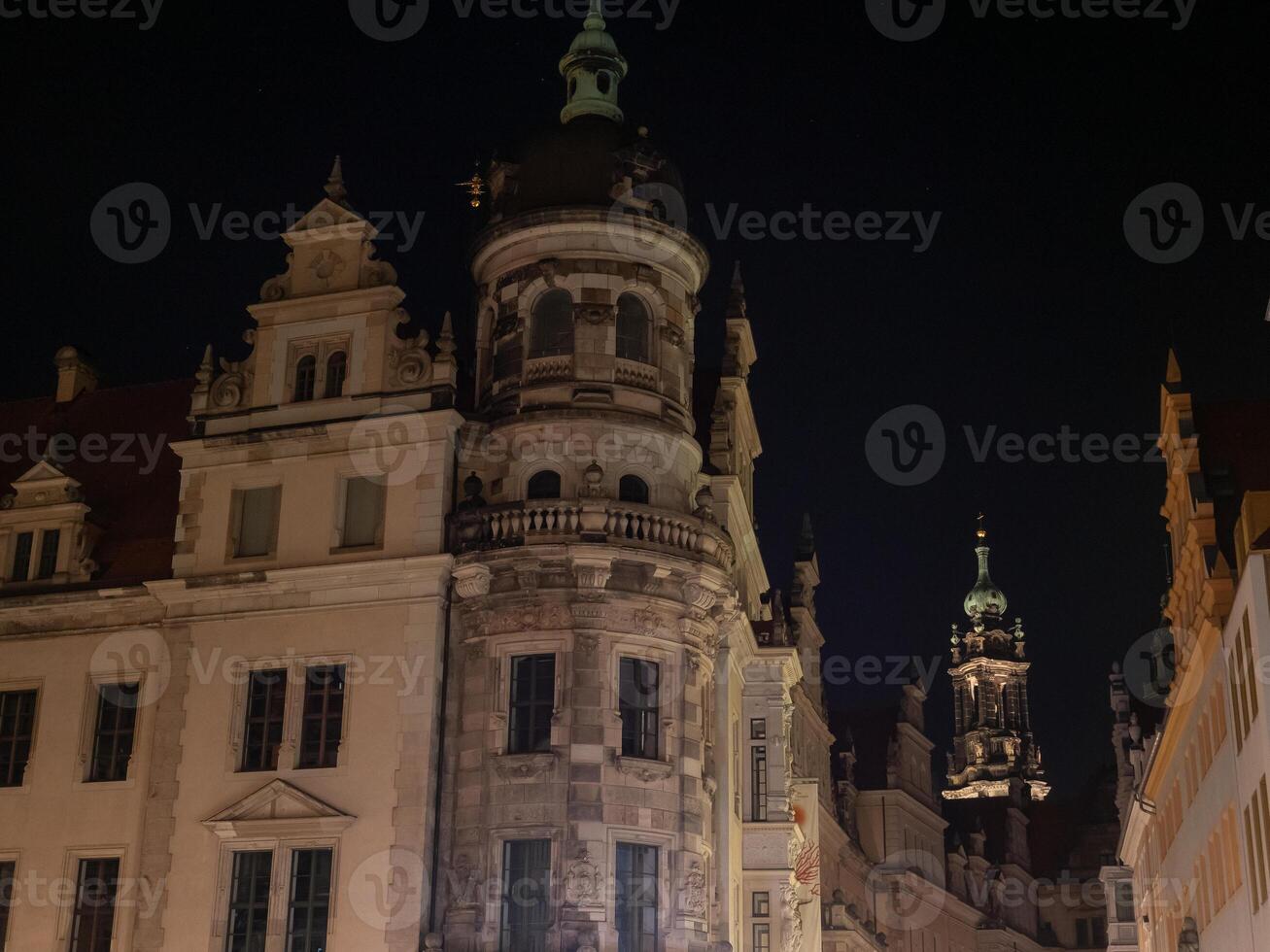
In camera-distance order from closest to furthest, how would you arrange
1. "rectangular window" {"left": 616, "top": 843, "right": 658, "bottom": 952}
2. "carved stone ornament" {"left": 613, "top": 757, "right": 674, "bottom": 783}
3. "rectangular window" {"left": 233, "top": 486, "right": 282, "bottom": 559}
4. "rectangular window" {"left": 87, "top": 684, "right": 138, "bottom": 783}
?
"rectangular window" {"left": 616, "top": 843, "right": 658, "bottom": 952}
"carved stone ornament" {"left": 613, "top": 757, "right": 674, "bottom": 783}
"rectangular window" {"left": 87, "top": 684, "right": 138, "bottom": 783}
"rectangular window" {"left": 233, "top": 486, "right": 282, "bottom": 559}

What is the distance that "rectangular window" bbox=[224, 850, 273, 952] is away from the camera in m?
37.2

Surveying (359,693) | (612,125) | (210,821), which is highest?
(612,125)

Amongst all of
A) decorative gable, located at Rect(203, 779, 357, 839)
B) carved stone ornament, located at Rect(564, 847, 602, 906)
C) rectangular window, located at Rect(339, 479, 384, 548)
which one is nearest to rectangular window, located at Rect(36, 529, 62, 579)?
rectangular window, located at Rect(339, 479, 384, 548)

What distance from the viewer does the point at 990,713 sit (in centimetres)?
13225

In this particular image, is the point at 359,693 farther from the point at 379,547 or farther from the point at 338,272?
the point at 338,272

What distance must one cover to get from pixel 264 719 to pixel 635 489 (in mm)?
9412

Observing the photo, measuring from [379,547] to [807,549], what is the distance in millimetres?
28624

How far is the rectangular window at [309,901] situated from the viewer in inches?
1442

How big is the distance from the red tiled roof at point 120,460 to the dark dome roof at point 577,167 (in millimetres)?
10173

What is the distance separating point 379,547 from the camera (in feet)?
129

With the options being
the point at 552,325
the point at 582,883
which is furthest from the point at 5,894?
the point at 552,325

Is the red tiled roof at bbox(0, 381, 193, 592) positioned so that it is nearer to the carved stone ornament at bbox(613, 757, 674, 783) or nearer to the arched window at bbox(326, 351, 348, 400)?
the arched window at bbox(326, 351, 348, 400)

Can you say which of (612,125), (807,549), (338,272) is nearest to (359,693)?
(338,272)

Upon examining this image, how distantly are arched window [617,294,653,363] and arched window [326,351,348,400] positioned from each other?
250 inches
